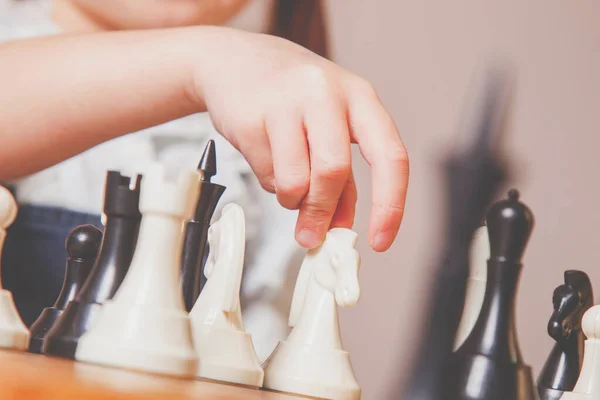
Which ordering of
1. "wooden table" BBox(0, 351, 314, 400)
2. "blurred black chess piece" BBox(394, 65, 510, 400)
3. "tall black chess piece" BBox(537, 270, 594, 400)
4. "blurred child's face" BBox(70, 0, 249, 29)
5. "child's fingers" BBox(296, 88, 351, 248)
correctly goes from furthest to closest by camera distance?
"blurred black chess piece" BBox(394, 65, 510, 400)
"blurred child's face" BBox(70, 0, 249, 29)
"tall black chess piece" BBox(537, 270, 594, 400)
"child's fingers" BBox(296, 88, 351, 248)
"wooden table" BBox(0, 351, 314, 400)

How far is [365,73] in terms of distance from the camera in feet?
4.48

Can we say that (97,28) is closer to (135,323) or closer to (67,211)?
(67,211)

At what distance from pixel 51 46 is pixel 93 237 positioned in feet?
0.87

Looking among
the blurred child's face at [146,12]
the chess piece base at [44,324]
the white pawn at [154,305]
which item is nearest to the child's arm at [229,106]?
the white pawn at [154,305]

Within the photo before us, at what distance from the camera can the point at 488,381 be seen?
0.62 m

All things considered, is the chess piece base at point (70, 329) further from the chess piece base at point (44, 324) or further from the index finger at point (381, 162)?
the index finger at point (381, 162)


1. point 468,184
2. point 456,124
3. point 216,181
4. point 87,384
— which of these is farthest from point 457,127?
point 87,384

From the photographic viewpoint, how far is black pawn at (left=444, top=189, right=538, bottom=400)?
2.03ft

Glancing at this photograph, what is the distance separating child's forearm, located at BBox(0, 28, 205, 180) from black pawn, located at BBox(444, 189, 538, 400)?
326 mm

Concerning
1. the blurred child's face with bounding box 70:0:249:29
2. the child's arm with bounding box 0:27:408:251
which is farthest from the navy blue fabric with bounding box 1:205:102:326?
the blurred child's face with bounding box 70:0:249:29

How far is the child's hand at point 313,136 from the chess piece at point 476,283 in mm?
193

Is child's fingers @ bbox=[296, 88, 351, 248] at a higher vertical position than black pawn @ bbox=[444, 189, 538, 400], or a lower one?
higher

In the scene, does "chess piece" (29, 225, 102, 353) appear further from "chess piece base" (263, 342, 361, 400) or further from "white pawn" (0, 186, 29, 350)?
"chess piece base" (263, 342, 361, 400)

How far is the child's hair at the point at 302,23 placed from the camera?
4.41 feet
